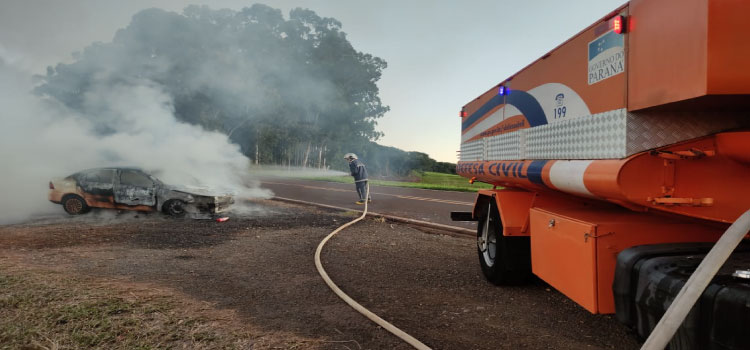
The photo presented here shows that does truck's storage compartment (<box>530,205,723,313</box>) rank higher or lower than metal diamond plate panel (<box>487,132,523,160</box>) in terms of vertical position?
lower

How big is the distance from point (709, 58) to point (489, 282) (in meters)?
3.79

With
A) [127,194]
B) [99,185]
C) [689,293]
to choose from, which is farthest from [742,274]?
[99,185]

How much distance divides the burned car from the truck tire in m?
7.41

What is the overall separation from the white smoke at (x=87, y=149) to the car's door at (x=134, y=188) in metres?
0.36

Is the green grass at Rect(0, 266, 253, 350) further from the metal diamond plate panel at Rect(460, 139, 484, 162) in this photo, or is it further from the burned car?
the burned car

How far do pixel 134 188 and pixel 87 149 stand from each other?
3989 millimetres

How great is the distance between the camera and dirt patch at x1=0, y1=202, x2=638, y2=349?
3.81 m

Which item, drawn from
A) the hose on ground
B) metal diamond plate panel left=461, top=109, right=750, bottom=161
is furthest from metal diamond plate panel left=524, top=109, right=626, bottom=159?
the hose on ground

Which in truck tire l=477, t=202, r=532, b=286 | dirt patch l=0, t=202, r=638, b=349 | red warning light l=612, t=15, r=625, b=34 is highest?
red warning light l=612, t=15, r=625, b=34

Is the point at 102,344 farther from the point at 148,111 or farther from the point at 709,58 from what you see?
the point at 148,111

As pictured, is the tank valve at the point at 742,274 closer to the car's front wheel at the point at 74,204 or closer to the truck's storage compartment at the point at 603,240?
the truck's storage compartment at the point at 603,240

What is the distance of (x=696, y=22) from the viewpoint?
219 cm

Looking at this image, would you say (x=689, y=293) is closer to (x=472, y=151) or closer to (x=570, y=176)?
(x=570, y=176)

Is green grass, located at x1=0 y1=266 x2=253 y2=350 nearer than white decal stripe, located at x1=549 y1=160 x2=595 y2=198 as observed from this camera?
No
